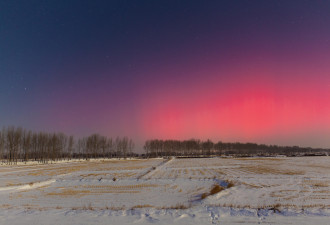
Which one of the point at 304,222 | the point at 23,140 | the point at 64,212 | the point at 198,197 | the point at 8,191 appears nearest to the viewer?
the point at 304,222

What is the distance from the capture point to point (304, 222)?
943cm

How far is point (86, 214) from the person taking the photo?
35.4 ft

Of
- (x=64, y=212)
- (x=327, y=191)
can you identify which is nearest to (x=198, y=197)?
(x=64, y=212)

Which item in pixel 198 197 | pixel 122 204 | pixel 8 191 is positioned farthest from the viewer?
pixel 8 191

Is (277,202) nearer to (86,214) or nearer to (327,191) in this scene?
(327,191)

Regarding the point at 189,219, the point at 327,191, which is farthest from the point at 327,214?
the point at 327,191

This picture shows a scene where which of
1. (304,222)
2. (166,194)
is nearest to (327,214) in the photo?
(304,222)

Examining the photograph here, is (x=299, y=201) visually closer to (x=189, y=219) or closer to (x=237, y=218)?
(x=237, y=218)

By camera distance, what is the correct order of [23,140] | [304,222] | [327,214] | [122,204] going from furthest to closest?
[23,140] < [122,204] < [327,214] < [304,222]

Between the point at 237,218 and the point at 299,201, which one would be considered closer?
the point at 237,218

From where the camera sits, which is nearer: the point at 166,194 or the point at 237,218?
the point at 237,218

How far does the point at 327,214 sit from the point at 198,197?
738cm

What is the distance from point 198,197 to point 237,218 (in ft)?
19.7

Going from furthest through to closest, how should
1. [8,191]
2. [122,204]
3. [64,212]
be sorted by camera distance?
1. [8,191]
2. [122,204]
3. [64,212]
